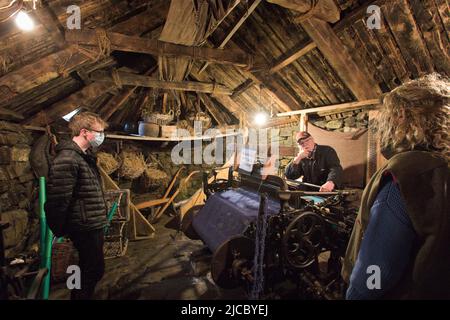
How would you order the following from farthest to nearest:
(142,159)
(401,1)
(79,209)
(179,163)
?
(179,163) → (142,159) → (401,1) → (79,209)

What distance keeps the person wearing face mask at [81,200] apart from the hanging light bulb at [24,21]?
1437mm

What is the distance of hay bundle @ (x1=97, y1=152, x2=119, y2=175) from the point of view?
7391 mm

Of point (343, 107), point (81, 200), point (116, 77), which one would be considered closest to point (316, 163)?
point (343, 107)

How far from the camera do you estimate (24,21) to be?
3.17 meters

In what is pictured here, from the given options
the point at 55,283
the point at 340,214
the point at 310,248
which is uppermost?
the point at 340,214

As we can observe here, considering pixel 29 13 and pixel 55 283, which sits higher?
pixel 29 13

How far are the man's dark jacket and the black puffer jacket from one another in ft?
13.6

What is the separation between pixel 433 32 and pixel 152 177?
26.9ft

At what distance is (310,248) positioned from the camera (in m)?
3.19

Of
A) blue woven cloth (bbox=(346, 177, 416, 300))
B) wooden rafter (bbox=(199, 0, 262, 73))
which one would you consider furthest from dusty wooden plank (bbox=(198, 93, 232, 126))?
blue woven cloth (bbox=(346, 177, 416, 300))

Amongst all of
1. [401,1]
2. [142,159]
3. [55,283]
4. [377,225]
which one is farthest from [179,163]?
[377,225]

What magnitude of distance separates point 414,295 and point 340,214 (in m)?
2.00

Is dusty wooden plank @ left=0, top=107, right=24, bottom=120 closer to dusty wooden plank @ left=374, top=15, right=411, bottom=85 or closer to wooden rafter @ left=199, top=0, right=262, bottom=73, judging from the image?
wooden rafter @ left=199, top=0, right=262, bottom=73

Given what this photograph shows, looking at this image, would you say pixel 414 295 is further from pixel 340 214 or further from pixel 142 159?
pixel 142 159
